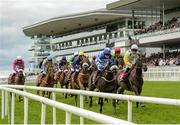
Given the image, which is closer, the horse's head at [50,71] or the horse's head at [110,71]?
the horse's head at [110,71]

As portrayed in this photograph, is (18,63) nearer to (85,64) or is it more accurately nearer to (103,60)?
(85,64)

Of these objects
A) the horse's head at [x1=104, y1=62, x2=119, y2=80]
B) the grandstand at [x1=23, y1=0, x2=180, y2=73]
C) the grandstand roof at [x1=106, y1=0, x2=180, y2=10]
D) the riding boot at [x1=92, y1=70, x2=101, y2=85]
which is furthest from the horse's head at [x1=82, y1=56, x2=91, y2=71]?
the grandstand roof at [x1=106, y1=0, x2=180, y2=10]

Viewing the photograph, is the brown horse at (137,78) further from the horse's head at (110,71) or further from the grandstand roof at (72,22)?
the grandstand roof at (72,22)

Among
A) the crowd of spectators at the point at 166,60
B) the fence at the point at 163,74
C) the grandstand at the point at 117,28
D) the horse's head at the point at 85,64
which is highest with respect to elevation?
the grandstand at the point at 117,28

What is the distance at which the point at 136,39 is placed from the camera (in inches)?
1623

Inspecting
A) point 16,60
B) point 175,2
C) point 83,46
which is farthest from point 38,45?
point 16,60

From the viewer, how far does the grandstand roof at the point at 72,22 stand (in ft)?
174

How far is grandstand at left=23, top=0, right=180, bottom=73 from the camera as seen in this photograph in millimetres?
39438

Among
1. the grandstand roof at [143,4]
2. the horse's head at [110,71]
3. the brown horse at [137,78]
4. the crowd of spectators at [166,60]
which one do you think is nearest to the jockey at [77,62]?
the brown horse at [137,78]

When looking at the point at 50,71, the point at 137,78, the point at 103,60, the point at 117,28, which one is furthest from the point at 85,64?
the point at 117,28

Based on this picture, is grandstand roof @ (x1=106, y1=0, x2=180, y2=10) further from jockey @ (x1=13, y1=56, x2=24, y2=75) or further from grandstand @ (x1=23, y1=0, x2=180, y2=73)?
jockey @ (x1=13, y1=56, x2=24, y2=75)

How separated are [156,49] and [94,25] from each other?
53.8ft

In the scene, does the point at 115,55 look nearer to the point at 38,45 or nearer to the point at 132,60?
the point at 132,60

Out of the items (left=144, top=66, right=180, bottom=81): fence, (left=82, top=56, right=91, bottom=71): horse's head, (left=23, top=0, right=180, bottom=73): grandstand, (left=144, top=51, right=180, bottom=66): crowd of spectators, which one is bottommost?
(left=144, top=66, right=180, bottom=81): fence
